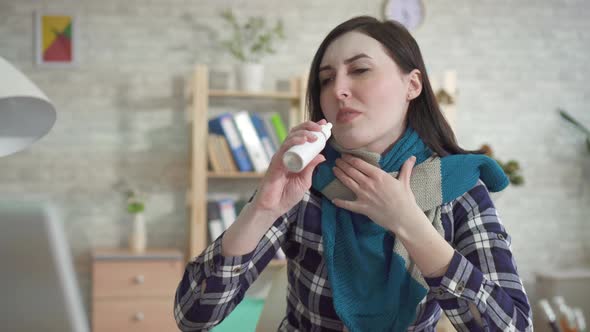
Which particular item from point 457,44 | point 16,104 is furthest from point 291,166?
point 457,44

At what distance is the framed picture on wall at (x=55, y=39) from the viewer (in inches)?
146

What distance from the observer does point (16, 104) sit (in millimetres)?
1124

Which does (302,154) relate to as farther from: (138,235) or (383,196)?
(138,235)

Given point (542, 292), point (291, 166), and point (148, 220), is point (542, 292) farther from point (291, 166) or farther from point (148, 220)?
point (291, 166)

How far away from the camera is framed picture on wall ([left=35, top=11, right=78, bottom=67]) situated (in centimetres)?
371

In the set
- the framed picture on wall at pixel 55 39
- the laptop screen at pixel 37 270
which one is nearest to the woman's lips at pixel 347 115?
the laptop screen at pixel 37 270

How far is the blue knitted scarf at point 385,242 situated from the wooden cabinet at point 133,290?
221cm

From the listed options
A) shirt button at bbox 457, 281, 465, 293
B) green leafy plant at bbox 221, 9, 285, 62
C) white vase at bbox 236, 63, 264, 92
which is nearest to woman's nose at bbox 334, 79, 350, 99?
shirt button at bbox 457, 281, 465, 293

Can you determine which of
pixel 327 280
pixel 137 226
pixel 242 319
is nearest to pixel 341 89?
pixel 327 280

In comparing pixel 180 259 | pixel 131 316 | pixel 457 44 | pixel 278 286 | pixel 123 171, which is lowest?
pixel 131 316

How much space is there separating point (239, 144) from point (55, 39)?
123 centimetres

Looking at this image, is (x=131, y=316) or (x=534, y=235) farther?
(x=534, y=235)

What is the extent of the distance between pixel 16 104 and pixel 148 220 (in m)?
2.78

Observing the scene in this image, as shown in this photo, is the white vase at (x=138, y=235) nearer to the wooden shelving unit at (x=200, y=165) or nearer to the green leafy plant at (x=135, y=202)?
the green leafy plant at (x=135, y=202)
